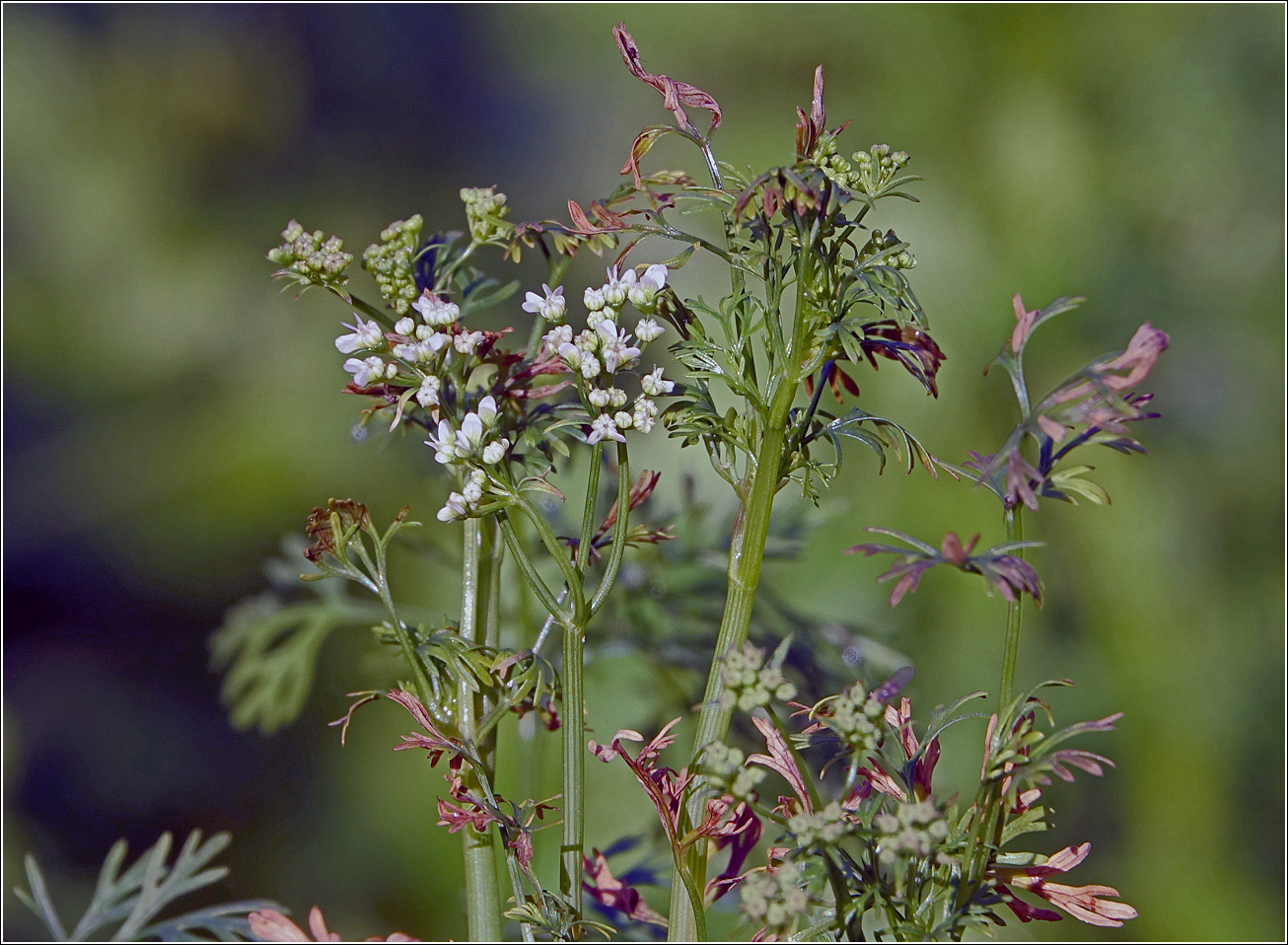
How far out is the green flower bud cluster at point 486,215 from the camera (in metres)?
0.32

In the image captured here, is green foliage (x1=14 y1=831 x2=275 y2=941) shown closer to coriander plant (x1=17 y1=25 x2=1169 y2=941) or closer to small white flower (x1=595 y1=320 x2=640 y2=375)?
coriander plant (x1=17 y1=25 x2=1169 y2=941)

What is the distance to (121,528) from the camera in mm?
684

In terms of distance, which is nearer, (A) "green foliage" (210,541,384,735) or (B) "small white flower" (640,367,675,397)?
(B) "small white flower" (640,367,675,397)

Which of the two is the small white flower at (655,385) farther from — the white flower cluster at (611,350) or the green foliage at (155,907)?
the green foliage at (155,907)

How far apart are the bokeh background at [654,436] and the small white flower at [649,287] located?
16.0 inches

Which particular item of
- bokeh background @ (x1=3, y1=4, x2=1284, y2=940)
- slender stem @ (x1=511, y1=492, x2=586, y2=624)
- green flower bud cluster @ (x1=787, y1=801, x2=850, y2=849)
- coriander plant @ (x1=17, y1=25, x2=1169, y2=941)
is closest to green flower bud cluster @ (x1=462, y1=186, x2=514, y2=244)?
coriander plant @ (x1=17, y1=25, x2=1169, y2=941)

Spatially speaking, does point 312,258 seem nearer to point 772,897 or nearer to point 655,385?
point 655,385

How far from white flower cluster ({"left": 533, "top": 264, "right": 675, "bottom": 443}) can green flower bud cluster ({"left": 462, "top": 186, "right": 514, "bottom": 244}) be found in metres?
0.07

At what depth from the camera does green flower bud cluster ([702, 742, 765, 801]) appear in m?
0.22

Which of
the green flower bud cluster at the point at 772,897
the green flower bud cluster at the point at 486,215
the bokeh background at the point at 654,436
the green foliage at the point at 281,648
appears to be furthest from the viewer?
the bokeh background at the point at 654,436

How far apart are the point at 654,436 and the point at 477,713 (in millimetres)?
395

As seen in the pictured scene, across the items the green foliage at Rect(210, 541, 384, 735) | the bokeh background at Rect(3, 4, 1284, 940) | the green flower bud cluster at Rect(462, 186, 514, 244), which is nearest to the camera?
the green flower bud cluster at Rect(462, 186, 514, 244)

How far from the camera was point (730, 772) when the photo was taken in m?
0.23

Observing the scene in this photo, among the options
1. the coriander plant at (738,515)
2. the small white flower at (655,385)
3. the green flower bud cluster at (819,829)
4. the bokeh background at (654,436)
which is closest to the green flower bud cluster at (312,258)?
the coriander plant at (738,515)
